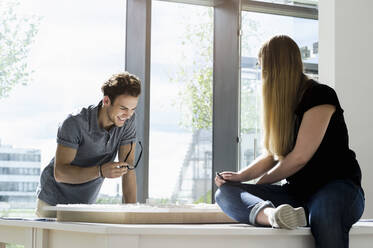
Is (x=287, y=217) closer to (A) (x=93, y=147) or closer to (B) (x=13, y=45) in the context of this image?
(A) (x=93, y=147)

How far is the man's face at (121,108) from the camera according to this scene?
2.46m

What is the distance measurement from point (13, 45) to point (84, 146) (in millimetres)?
1297

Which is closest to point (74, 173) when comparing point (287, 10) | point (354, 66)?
point (354, 66)

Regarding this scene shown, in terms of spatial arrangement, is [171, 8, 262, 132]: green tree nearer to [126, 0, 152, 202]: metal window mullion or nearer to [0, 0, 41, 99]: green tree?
[126, 0, 152, 202]: metal window mullion

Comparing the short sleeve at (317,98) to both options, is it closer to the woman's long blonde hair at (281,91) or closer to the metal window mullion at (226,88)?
the woman's long blonde hair at (281,91)

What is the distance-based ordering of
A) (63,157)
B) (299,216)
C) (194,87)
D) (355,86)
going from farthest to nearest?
1. (194,87)
2. (355,86)
3. (63,157)
4. (299,216)

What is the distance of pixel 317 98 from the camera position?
5.91ft

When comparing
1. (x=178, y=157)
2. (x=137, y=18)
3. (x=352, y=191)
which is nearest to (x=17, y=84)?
(x=137, y=18)

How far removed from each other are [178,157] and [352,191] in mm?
2186

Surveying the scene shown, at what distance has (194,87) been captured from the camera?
158 inches

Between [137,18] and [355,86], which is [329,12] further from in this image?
[137,18]

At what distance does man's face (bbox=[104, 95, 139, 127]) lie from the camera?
2.46 meters

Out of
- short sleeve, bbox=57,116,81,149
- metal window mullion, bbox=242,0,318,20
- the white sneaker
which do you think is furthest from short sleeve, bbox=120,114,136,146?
metal window mullion, bbox=242,0,318,20

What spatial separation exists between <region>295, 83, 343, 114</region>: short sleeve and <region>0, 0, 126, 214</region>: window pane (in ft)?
6.74
